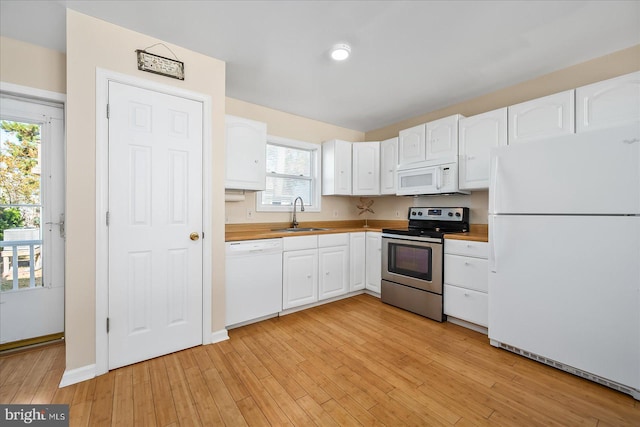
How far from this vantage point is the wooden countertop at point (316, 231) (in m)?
2.64

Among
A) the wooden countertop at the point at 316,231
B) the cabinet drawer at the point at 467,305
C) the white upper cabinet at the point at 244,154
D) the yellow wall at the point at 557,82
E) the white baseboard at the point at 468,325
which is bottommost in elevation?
the white baseboard at the point at 468,325

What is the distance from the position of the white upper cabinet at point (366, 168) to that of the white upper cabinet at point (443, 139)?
0.87m

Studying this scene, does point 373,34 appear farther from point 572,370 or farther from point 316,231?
point 572,370

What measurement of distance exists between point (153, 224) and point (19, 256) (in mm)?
1302

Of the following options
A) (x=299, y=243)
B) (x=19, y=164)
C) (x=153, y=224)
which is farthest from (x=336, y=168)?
(x=19, y=164)

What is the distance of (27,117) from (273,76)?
215cm

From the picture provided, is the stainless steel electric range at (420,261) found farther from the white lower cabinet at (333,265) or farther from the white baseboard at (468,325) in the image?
the white lower cabinet at (333,265)

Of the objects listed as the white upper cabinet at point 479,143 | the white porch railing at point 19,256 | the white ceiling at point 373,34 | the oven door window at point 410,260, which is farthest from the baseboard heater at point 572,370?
the white porch railing at point 19,256

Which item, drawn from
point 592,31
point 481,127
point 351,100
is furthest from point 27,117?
point 592,31

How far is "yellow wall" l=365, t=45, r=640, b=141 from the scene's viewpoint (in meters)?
2.21

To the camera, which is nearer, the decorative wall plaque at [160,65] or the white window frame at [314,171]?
the decorative wall plaque at [160,65]

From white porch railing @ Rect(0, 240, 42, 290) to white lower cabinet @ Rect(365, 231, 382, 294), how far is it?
3.42 m

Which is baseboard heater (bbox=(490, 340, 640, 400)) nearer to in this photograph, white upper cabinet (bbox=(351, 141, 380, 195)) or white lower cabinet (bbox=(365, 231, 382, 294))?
white lower cabinet (bbox=(365, 231, 382, 294))

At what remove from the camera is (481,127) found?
2.79 meters
